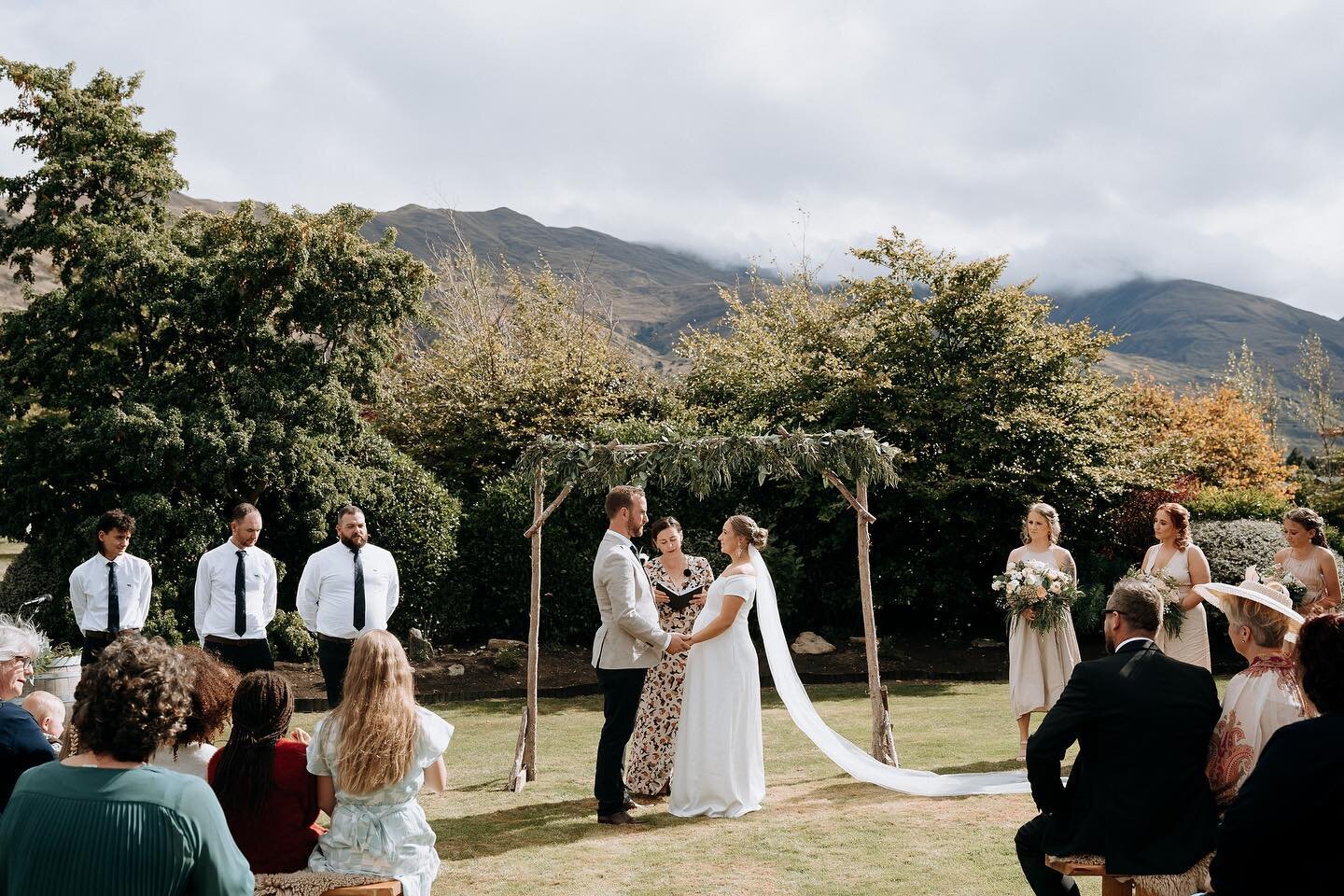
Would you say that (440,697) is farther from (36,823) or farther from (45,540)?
(36,823)

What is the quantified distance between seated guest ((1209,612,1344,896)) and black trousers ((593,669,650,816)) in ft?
15.4

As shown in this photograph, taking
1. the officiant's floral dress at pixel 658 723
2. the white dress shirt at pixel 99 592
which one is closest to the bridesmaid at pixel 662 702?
the officiant's floral dress at pixel 658 723

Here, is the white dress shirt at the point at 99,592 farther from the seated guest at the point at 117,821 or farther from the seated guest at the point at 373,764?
the seated guest at the point at 117,821

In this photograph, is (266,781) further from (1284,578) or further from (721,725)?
(1284,578)

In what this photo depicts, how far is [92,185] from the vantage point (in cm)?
1405

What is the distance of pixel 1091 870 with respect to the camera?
167 inches

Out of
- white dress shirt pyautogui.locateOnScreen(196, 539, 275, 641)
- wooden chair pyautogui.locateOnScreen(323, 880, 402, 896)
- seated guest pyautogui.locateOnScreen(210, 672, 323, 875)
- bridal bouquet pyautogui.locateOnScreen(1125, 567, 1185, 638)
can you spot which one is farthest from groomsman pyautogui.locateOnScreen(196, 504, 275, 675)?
bridal bouquet pyautogui.locateOnScreen(1125, 567, 1185, 638)

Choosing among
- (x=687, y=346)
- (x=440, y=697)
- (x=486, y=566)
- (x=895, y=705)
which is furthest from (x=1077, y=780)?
(x=687, y=346)

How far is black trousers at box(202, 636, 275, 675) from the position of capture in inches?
358

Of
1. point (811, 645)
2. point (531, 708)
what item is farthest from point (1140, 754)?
point (811, 645)

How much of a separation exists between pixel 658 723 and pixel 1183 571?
4427 millimetres

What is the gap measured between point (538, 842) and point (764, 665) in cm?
875

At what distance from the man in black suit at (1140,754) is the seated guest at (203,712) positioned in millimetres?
3145

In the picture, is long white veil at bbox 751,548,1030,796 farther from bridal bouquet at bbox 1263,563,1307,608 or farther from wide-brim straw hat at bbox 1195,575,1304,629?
wide-brim straw hat at bbox 1195,575,1304,629
